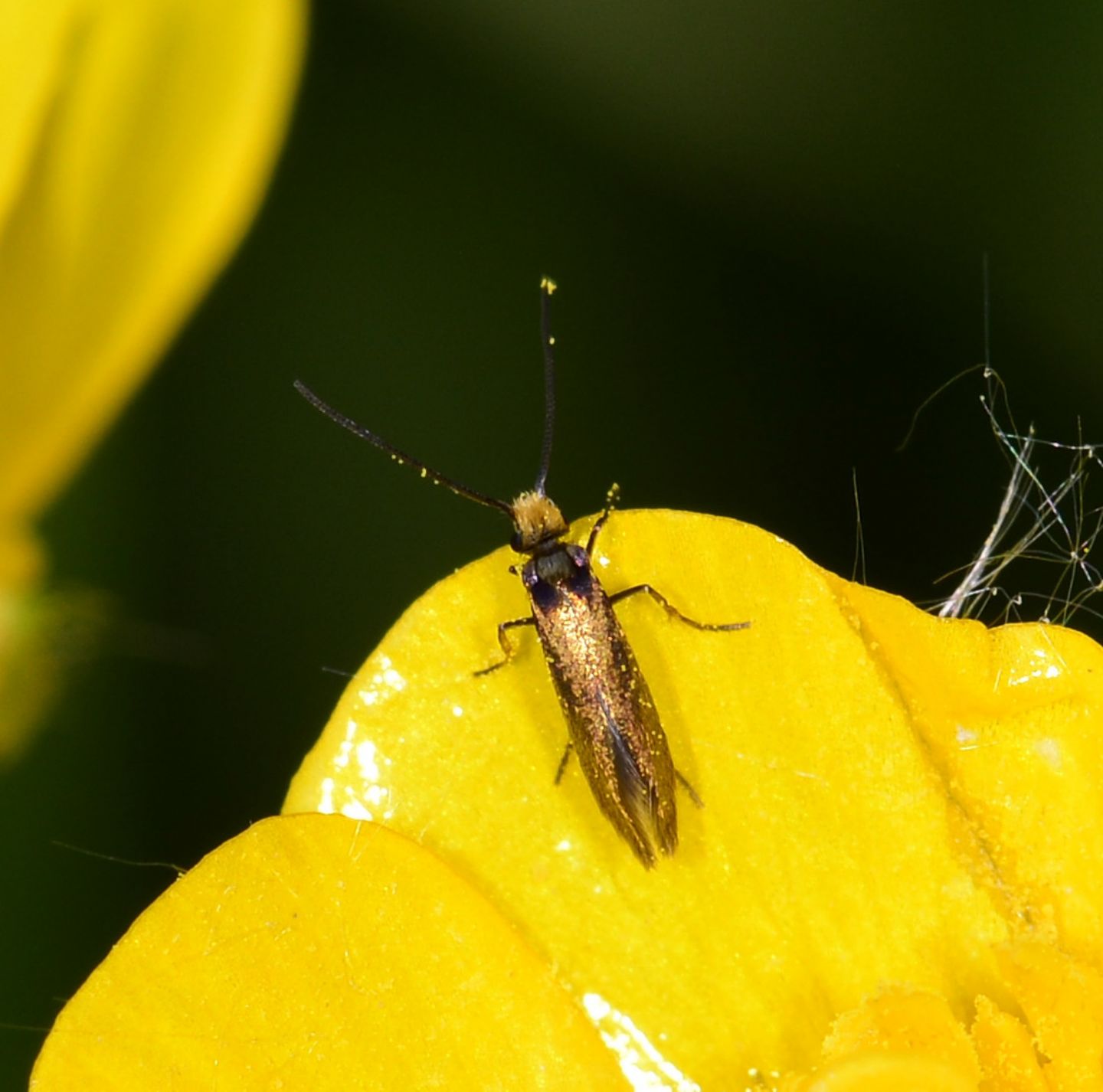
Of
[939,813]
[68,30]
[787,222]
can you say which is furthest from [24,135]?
[939,813]

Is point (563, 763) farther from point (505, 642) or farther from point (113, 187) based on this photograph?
point (113, 187)

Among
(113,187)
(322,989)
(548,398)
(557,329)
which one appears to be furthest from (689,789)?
(557,329)

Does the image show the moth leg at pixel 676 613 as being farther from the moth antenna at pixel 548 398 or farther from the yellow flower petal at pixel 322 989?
the moth antenna at pixel 548 398

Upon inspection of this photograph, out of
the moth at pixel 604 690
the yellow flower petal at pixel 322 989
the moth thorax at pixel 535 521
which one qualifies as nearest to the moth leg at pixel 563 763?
the moth at pixel 604 690

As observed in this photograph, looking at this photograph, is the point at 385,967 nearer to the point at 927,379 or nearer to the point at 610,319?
the point at 927,379

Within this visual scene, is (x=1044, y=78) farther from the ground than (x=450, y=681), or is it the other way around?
(x=1044, y=78)
